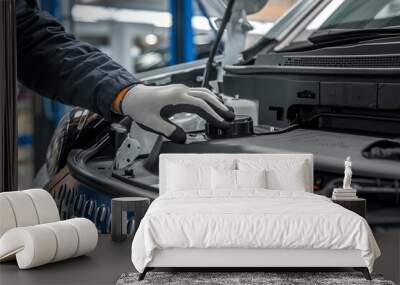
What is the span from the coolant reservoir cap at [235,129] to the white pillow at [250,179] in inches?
15.0

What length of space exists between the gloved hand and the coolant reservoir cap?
0.03 m

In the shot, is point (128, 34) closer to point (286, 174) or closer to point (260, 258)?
point (286, 174)

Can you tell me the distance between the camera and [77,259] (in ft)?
12.2

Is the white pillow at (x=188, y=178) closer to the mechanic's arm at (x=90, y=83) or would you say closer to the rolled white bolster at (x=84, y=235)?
the mechanic's arm at (x=90, y=83)

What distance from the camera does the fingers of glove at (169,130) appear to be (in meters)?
4.27

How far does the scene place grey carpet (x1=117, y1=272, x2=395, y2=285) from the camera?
314 centimetres

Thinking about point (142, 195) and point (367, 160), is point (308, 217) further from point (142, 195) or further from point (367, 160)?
point (142, 195)

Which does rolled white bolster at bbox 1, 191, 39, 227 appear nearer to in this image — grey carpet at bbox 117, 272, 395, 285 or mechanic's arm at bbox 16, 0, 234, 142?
grey carpet at bbox 117, 272, 395, 285

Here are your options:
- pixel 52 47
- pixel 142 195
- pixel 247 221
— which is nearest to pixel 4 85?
pixel 52 47

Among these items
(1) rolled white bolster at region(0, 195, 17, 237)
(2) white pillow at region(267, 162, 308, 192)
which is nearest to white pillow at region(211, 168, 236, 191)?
(2) white pillow at region(267, 162, 308, 192)

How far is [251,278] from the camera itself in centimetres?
320

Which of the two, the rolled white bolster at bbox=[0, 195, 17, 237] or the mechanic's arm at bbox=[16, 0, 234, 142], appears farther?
the mechanic's arm at bbox=[16, 0, 234, 142]

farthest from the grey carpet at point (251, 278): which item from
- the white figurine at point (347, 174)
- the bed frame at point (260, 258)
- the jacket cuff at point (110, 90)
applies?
the jacket cuff at point (110, 90)

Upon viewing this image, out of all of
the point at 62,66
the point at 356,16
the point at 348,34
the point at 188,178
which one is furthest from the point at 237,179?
the point at 62,66
